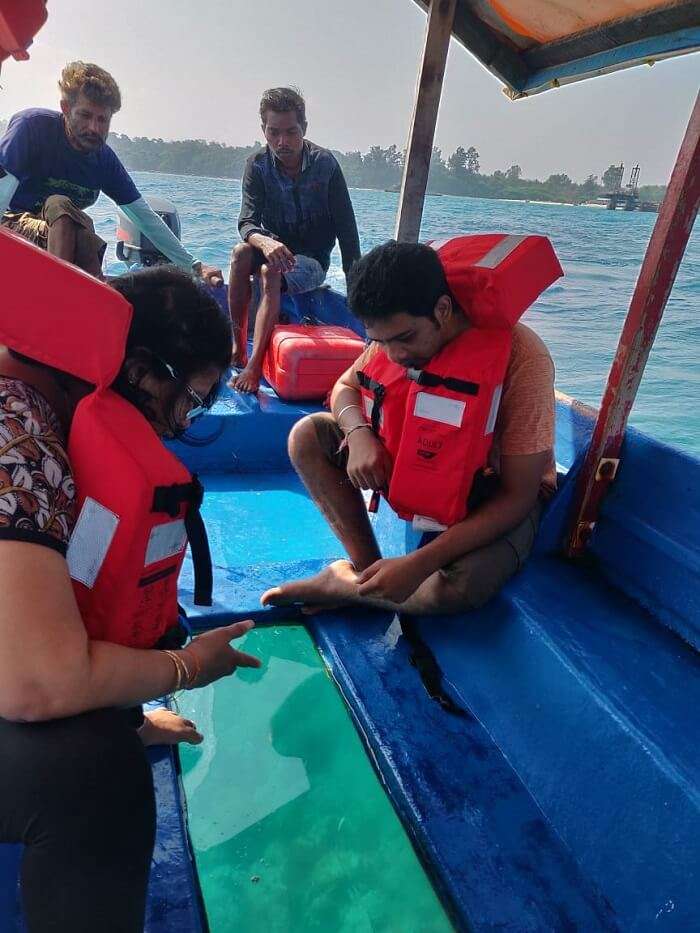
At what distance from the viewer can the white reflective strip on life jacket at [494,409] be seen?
5.78ft

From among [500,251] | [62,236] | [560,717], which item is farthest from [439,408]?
[62,236]

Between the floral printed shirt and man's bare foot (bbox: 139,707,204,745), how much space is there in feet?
2.28

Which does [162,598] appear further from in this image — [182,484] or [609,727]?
[609,727]

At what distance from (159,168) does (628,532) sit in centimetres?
4290

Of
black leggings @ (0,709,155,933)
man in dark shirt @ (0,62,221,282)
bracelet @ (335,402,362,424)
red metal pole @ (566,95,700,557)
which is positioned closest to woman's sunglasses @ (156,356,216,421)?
black leggings @ (0,709,155,933)

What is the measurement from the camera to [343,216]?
12.9ft

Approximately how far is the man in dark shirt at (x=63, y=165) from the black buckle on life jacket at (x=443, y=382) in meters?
1.96

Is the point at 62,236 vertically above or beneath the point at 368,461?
above

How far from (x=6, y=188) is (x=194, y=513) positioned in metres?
2.47

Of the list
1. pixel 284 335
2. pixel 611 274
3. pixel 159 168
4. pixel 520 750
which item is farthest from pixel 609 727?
pixel 159 168

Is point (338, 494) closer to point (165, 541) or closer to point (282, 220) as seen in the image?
point (165, 541)

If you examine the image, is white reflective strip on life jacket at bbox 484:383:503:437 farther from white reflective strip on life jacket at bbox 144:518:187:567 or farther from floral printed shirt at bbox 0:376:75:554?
floral printed shirt at bbox 0:376:75:554

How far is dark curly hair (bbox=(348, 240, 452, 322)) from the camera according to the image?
5.70 ft

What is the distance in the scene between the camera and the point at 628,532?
6.40 feet
